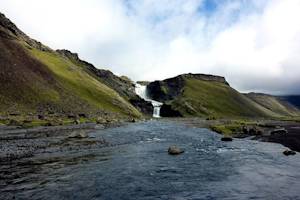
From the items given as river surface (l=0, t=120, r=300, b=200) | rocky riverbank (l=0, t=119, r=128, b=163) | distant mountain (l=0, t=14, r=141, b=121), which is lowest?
river surface (l=0, t=120, r=300, b=200)

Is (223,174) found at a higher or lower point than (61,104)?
lower

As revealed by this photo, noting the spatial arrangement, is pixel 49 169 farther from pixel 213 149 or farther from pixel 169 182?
pixel 213 149

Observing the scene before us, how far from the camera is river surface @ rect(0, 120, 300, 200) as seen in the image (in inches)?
1155

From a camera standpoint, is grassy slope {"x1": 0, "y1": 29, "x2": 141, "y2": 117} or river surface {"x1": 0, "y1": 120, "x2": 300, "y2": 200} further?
grassy slope {"x1": 0, "y1": 29, "x2": 141, "y2": 117}

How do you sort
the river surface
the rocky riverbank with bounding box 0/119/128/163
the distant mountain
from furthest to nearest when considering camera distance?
the distant mountain < the rocky riverbank with bounding box 0/119/128/163 < the river surface

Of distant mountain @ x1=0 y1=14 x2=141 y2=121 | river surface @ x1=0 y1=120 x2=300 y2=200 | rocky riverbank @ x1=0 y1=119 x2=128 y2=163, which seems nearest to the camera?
river surface @ x1=0 y1=120 x2=300 y2=200

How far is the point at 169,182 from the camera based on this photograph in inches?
1318

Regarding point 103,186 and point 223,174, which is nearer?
point 103,186

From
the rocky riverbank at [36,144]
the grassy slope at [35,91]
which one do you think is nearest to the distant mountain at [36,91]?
the grassy slope at [35,91]

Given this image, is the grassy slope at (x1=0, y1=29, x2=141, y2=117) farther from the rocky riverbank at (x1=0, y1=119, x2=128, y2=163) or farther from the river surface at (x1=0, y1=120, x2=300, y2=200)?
the river surface at (x1=0, y1=120, x2=300, y2=200)

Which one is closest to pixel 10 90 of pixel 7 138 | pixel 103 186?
pixel 7 138

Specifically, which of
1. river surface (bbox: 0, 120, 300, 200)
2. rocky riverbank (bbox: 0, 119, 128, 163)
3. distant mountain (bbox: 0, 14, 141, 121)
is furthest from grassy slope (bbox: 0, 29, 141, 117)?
river surface (bbox: 0, 120, 300, 200)

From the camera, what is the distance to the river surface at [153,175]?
29325 mm

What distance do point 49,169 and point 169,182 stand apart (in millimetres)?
14664
